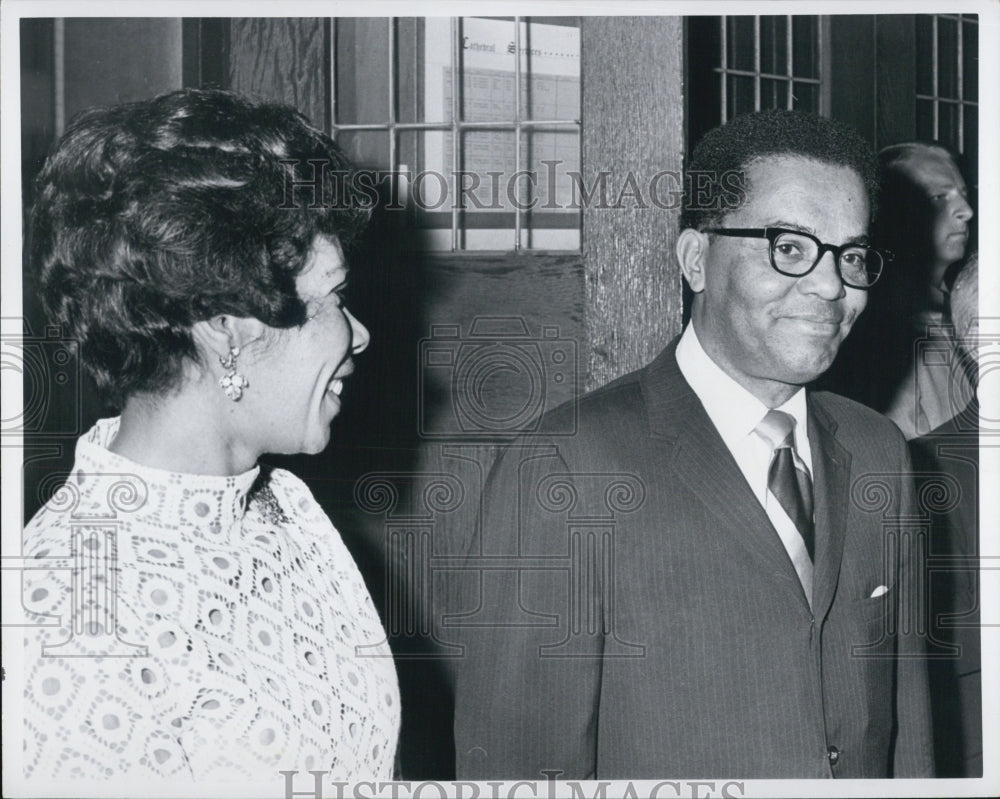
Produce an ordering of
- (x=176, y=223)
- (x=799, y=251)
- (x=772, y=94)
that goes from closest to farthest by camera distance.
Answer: (x=176, y=223) → (x=799, y=251) → (x=772, y=94)

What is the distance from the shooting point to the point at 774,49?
1125mm

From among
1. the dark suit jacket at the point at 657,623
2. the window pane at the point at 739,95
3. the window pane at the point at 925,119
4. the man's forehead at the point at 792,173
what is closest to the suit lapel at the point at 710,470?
the dark suit jacket at the point at 657,623

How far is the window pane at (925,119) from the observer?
1150mm

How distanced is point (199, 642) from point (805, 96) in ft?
2.77

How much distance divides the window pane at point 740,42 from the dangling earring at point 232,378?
61 centimetres

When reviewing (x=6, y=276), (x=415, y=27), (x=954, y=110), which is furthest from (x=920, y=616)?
(x=6, y=276)

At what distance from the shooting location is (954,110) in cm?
114

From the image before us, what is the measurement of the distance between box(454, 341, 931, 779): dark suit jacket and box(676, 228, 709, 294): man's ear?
8 cm

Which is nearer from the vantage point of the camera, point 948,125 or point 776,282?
point 776,282

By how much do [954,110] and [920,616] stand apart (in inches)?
22.1

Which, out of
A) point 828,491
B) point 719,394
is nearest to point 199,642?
point 719,394

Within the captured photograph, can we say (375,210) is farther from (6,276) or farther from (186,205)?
(6,276)

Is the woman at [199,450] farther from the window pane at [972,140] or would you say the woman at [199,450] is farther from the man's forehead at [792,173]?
the window pane at [972,140]

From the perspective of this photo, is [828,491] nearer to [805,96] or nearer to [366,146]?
[805,96]
